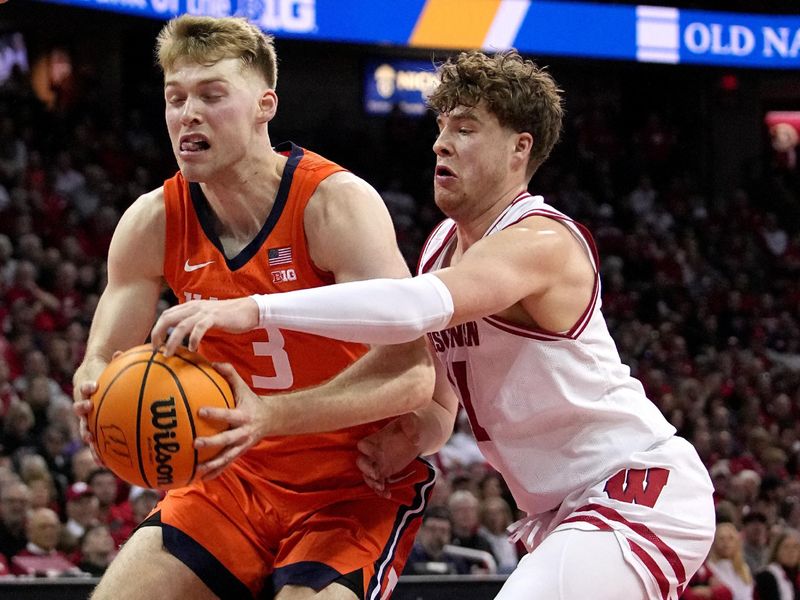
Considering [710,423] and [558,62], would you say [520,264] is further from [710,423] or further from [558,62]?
Answer: [558,62]

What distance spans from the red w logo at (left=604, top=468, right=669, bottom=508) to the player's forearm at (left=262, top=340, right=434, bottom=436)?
0.54 metres

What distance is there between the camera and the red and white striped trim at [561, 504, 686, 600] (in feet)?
9.89

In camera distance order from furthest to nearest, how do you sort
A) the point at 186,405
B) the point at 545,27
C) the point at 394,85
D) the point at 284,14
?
the point at 394,85 → the point at 545,27 → the point at 284,14 → the point at 186,405

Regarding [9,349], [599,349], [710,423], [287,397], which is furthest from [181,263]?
[710,423]

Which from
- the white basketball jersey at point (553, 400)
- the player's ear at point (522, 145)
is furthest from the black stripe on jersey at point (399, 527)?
the player's ear at point (522, 145)

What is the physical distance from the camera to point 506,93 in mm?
3363

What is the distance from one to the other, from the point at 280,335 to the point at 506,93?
0.92m

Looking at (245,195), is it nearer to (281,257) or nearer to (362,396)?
(281,257)

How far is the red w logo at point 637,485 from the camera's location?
A: 3083 millimetres

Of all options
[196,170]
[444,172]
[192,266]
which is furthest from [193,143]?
[444,172]

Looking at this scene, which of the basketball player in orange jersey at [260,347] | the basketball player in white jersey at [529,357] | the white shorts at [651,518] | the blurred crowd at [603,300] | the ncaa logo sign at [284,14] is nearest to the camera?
the basketball player in white jersey at [529,357]

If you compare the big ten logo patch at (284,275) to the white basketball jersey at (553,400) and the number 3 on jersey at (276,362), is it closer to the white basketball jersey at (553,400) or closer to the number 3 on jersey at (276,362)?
the number 3 on jersey at (276,362)

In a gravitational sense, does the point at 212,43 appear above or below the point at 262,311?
above

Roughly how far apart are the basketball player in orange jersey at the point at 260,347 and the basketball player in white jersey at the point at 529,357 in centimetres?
18
